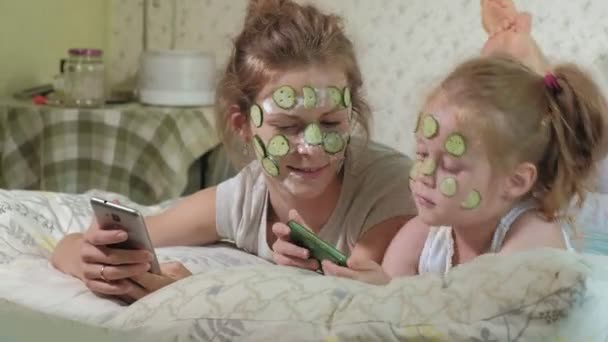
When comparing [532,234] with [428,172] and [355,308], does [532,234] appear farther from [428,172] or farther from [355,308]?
[355,308]

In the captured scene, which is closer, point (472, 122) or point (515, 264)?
point (515, 264)

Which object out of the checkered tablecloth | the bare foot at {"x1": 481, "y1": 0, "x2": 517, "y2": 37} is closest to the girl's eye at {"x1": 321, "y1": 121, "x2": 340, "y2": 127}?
the bare foot at {"x1": 481, "y1": 0, "x2": 517, "y2": 37}

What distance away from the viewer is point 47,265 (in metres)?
1.26

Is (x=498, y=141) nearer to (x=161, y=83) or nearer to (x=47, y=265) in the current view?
(x=47, y=265)

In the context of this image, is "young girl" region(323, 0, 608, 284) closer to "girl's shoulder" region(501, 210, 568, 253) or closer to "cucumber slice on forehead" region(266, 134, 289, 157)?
"girl's shoulder" region(501, 210, 568, 253)

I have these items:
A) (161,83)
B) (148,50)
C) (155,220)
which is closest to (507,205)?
(155,220)

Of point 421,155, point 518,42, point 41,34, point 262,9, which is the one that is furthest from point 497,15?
point 41,34

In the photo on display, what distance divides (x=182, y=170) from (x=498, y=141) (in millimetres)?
1289

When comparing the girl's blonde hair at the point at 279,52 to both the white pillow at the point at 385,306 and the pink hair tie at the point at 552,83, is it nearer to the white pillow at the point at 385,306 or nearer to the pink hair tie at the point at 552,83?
the pink hair tie at the point at 552,83

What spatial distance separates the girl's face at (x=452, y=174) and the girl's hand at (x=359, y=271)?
0.09 metres

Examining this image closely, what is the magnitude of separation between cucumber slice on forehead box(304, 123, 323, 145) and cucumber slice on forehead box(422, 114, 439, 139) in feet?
0.64

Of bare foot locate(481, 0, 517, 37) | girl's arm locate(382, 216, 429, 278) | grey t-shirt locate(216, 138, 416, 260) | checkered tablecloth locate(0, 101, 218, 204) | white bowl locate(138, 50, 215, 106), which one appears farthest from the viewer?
white bowl locate(138, 50, 215, 106)

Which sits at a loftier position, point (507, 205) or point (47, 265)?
point (507, 205)

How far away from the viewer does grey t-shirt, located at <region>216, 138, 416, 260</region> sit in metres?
1.28
